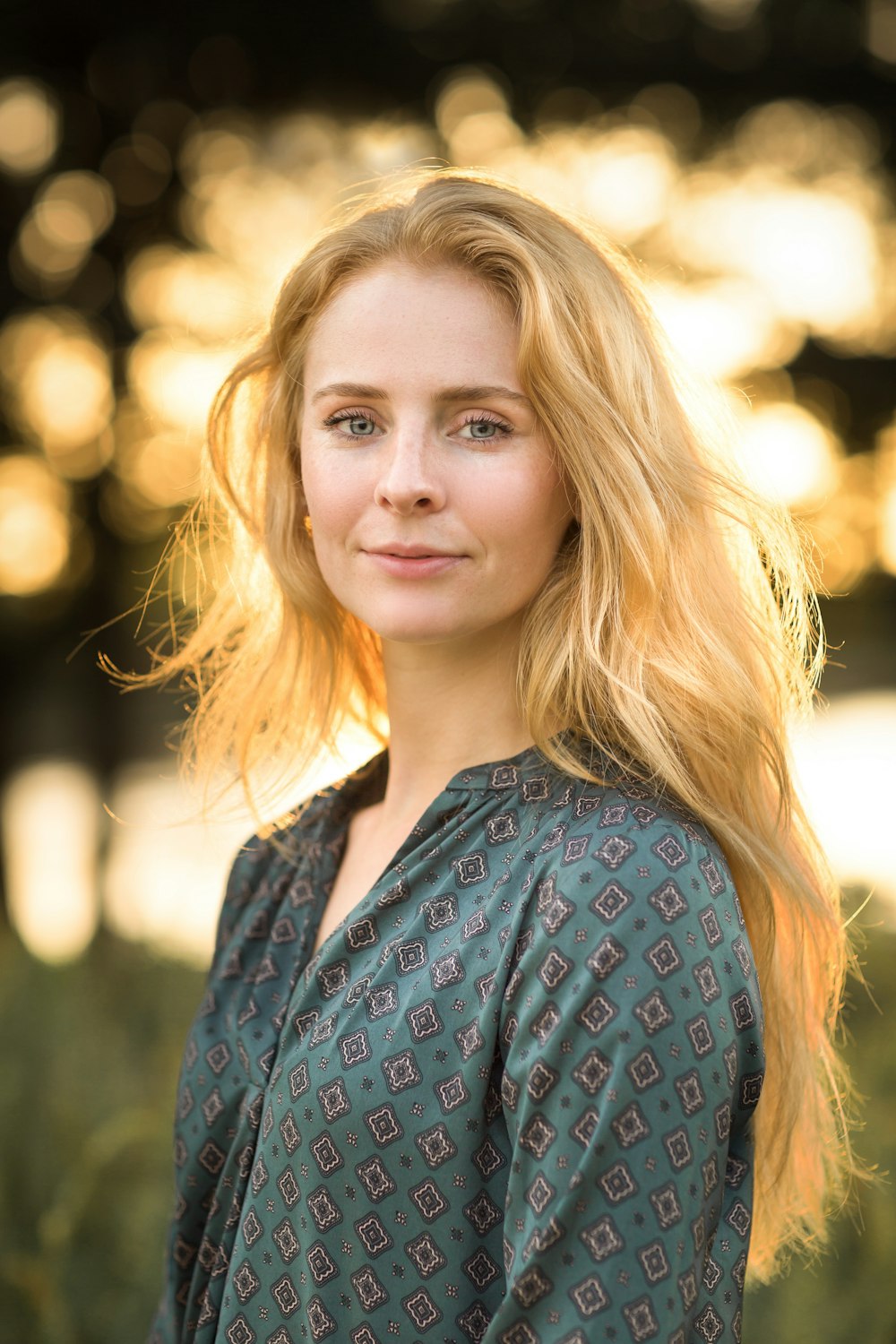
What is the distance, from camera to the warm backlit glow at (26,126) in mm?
4793

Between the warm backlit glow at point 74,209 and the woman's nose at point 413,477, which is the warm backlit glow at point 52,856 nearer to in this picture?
the warm backlit glow at point 74,209

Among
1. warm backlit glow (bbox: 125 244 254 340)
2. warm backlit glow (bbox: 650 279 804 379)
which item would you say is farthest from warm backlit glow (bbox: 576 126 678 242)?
warm backlit glow (bbox: 125 244 254 340)

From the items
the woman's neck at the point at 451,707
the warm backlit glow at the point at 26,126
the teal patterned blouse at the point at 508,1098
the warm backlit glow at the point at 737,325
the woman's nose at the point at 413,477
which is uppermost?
the warm backlit glow at the point at 26,126

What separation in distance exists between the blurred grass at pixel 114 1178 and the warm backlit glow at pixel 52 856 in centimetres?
58

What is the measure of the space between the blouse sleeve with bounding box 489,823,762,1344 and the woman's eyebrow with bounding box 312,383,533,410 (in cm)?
59

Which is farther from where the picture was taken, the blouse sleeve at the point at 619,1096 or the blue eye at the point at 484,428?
the blue eye at the point at 484,428

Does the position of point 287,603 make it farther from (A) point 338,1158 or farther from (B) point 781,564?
(A) point 338,1158

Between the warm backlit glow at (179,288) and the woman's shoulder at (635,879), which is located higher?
the warm backlit glow at (179,288)

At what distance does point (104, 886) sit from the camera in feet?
16.4

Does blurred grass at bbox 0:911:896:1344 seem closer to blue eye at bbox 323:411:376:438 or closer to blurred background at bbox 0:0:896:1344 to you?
blurred background at bbox 0:0:896:1344

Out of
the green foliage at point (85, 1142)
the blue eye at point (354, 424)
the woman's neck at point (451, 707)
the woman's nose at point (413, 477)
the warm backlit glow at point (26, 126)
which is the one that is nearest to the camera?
the woman's nose at point (413, 477)

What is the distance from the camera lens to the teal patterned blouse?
1396 mm

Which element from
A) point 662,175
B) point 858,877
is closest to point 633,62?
point 662,175

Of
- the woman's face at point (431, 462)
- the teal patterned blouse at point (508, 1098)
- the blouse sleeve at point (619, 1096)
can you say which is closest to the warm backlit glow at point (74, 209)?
the woman's face at point (431, 462)
